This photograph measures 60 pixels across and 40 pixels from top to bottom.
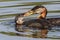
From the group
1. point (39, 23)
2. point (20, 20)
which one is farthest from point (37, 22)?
point (20, 20)

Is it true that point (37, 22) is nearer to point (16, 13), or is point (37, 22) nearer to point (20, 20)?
point (20, 20)

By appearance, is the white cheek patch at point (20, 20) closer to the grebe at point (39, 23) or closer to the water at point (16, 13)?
the grebe at point (39, 23)

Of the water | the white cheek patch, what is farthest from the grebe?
the water

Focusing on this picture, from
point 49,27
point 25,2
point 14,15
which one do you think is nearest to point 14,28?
point 49,27

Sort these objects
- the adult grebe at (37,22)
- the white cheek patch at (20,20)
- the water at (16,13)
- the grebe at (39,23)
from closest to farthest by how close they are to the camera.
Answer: the water at (16,13), the adult grebe at (37,22), the grebe at (39,23), the white cheek patch at (20,20)

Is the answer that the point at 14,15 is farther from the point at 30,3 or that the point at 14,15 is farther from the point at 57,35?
the point at 57,35

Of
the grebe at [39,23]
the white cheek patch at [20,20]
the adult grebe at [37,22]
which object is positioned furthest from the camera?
the white cheek patch at [20,20]

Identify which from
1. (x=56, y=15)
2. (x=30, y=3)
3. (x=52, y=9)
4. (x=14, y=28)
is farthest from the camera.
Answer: (x=30, y=3)

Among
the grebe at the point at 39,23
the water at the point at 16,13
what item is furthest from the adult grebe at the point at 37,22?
the water at the point at 16,13
